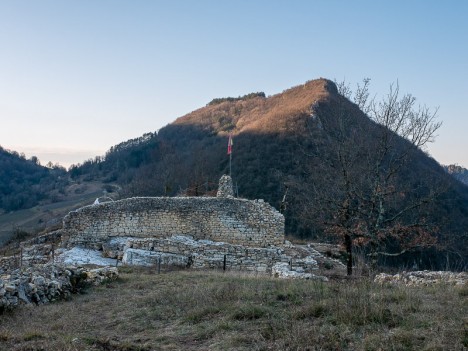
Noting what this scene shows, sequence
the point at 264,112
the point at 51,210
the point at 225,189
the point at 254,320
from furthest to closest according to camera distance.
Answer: the point at 264,112 < the point at 51,210 < the point at 225,189 < the point at 254,320

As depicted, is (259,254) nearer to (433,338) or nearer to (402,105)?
(402,105)

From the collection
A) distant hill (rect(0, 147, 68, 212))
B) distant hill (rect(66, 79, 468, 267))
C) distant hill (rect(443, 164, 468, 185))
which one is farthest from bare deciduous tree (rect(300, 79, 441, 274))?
distant hill (rect(0, 147, 68, 212))

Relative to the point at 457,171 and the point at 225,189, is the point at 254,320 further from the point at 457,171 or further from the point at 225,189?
the point at 457,171

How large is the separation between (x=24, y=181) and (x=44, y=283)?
119m

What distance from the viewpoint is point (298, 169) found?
3972 cm

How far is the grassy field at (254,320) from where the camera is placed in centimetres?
520

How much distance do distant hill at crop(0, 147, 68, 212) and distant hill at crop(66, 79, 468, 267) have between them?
18.8m

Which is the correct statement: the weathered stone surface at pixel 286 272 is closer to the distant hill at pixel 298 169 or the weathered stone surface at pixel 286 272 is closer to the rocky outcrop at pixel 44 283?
the distant hill at pixel 298 169

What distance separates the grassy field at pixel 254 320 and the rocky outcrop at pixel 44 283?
1.65 ft

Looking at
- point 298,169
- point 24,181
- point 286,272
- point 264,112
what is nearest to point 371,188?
point 286,272

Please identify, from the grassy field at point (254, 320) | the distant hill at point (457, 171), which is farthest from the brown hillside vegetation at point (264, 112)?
the grassy field at point (254, 320)

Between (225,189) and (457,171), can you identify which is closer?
(457,171)

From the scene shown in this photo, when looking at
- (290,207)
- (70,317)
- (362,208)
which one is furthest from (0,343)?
(290,207)

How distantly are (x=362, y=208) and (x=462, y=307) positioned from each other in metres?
7.21
